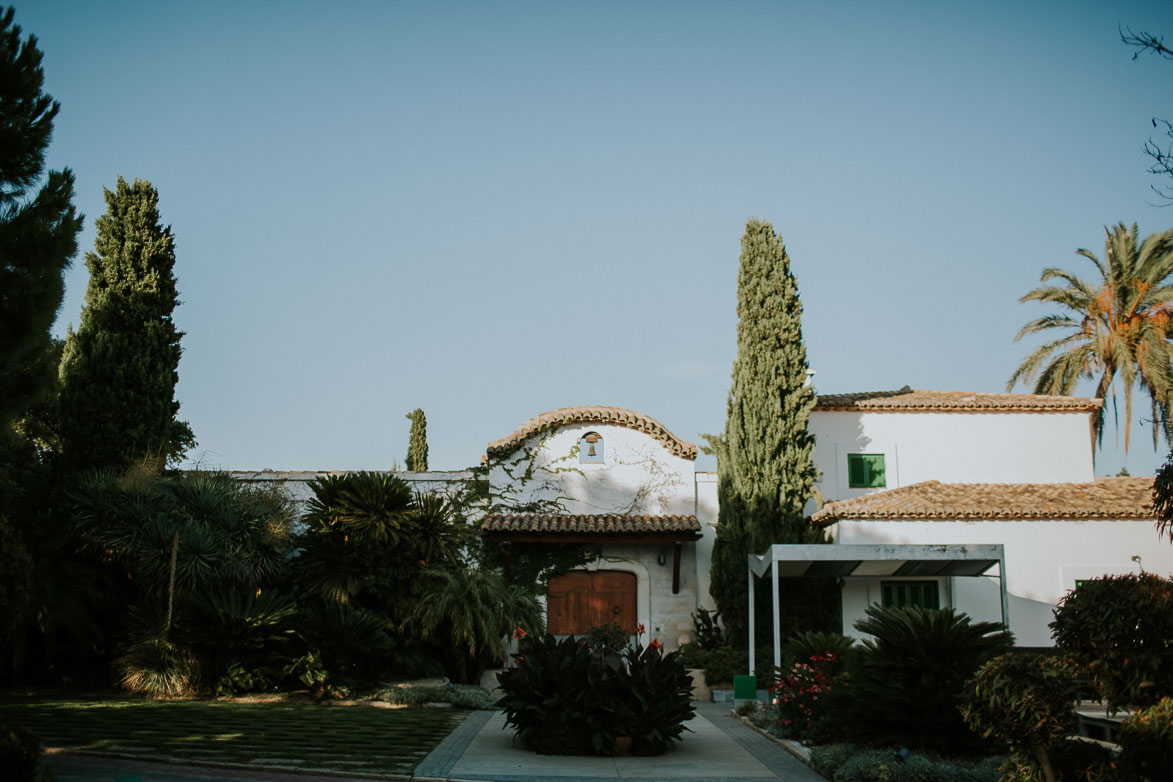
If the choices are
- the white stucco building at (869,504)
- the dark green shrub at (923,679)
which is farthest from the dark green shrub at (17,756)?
the white stucco building at (869,504)

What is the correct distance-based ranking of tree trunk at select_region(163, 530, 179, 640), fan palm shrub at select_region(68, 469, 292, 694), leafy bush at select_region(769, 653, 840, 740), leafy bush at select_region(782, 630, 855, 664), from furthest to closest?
tree trunk at select_region(163, 530, 179, 640), fan palm shrub at select_region(68, 469, 292, 694), leafy bush at select_region(782, 630, 855, 664), leafy bush at select_region(769, 653, 840, 740)

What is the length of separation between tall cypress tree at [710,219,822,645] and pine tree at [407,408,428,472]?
14.3 metres

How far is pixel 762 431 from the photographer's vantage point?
64.1 feet

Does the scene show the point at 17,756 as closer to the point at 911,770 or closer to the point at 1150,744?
the point at 911,770

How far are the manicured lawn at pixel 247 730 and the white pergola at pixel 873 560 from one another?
5.68 metres

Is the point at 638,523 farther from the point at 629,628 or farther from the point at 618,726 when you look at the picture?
the point at 618,726

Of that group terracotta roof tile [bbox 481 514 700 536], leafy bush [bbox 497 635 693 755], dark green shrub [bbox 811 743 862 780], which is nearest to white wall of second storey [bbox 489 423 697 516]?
terracotta roof tile [bbox 481 514 700 536]

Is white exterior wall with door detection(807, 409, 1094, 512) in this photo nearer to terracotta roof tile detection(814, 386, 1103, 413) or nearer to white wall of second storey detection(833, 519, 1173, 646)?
terracotta roof tile detection(814, 386, 1103, 413)

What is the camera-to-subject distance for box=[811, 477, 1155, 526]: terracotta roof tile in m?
18.0

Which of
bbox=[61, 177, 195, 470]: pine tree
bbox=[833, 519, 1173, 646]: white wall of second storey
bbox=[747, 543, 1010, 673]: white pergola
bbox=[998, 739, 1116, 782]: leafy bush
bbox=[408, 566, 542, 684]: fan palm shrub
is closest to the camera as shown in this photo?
bbox=[998, 739, 1116, 782]: leafy bush

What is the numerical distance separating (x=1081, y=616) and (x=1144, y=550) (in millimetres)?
12890

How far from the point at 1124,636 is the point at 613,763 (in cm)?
500

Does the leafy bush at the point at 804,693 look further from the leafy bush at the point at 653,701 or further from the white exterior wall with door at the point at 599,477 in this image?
the white exterior wall with door at the point at 599,477

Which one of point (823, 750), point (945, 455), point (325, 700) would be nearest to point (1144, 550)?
point (945, 455)
